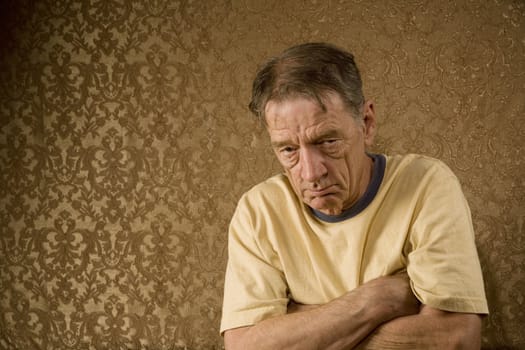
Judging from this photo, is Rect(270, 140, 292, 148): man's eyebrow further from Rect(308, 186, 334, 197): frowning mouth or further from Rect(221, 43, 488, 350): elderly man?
Rect(308, 186, 334, 197): frowning mouth

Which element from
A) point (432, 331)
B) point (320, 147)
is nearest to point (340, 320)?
point (432, 331)

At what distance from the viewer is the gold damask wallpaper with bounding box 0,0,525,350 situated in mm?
2609

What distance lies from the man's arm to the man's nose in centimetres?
32

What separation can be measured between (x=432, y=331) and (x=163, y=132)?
165cm

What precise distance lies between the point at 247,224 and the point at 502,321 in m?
1.41

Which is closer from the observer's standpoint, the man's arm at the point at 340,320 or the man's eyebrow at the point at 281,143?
the man's arm at the point at 340,320

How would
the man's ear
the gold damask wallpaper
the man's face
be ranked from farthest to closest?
1. the gold damask wallpaper
2. the man's ear
3. the man's face

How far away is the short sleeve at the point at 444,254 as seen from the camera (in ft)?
4.91

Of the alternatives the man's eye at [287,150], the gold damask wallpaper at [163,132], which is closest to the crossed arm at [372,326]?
the man's eye at [287,150]

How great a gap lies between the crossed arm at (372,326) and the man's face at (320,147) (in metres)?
0.28

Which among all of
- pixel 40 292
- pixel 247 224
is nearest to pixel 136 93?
pixel 40 292

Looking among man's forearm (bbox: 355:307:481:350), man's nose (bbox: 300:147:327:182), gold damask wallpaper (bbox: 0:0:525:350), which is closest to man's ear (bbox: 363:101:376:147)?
man's nose (bbox: 300:147:327:182)

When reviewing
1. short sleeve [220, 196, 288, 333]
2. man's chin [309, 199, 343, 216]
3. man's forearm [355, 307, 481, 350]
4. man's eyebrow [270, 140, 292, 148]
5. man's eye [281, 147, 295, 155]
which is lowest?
man's forearm [355, 307, 481, 350]

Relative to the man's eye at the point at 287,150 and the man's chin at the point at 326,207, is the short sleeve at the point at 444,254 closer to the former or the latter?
the man's chin at the point at 326,207
